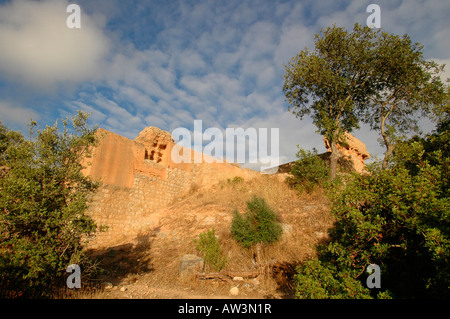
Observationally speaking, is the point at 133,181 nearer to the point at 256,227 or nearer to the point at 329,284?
the point at 256,227

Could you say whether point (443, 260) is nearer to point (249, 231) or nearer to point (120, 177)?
point (249, 231)

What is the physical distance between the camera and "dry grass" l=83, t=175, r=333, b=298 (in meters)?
6.57

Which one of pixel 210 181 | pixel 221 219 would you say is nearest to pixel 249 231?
pixel 221 219

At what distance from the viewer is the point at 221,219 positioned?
34.3 ft

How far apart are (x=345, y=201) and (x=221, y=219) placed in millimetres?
7136

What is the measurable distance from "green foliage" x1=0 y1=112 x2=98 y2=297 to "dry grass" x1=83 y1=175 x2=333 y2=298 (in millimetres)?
2110

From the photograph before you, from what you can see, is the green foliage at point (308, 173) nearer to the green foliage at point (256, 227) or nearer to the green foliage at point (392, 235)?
the green foliage at point (256, 227)

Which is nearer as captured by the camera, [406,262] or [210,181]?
[406,262]

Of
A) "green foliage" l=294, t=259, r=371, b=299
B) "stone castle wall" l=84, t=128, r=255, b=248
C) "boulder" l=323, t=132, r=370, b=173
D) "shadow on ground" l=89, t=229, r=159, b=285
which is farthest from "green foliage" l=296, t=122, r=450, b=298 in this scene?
"boulder" l=323, t=132, r=370, b=173

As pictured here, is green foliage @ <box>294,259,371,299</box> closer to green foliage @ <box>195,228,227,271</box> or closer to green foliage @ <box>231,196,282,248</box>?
green foliage @ <box>195,228,227,271</box>

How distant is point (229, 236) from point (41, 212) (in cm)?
583

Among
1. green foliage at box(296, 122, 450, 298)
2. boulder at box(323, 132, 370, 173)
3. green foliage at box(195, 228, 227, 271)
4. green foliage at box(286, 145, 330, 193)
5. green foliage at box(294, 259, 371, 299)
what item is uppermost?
boulder at box(323, 132, 370, 173)

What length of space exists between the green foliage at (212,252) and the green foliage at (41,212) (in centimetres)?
326

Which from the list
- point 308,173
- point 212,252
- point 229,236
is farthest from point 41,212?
point 308,173
